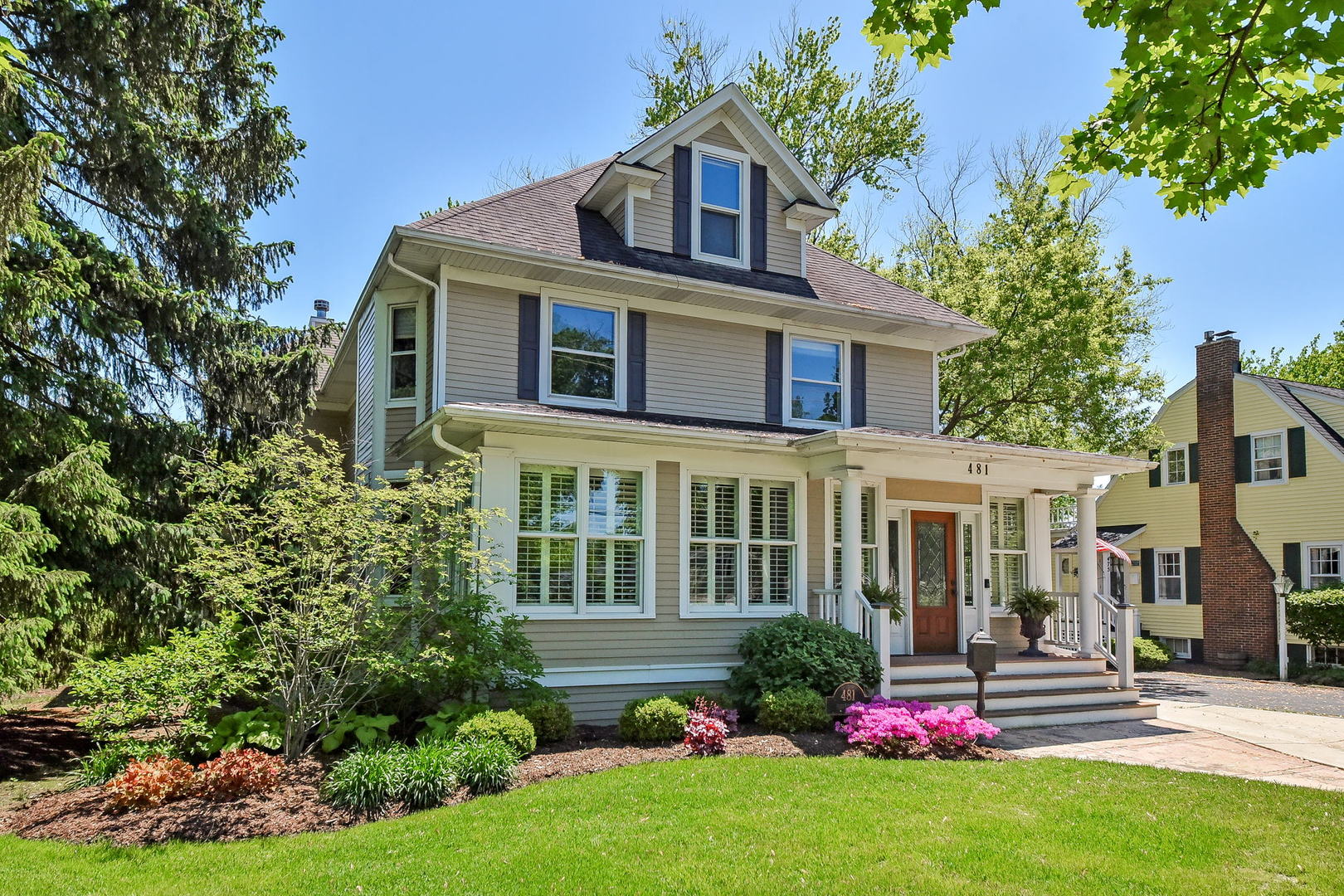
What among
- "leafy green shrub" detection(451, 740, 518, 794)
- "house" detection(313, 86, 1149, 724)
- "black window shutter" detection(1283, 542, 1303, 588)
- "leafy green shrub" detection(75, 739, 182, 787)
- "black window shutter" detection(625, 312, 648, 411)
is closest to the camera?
"leafy green shrub" detection(451, 740, 518, 794)

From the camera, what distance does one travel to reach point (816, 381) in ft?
43.9

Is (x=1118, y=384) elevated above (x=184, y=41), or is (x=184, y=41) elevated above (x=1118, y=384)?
(x=184, y=41)

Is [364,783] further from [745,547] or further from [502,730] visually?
[745,547]

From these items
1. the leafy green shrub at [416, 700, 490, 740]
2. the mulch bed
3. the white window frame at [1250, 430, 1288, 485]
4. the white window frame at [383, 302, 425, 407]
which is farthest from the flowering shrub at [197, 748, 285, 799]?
the white window frame at [1250, 430, 1288, 485]

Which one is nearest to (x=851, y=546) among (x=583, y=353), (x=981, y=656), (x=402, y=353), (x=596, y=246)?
(x=981, y=656)

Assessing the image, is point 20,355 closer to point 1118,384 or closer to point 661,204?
point 661,204

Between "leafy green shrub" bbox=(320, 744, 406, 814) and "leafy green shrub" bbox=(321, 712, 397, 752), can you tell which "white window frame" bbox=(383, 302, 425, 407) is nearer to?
"leafy green shrub" bbox=(321, 712, 397, 752)

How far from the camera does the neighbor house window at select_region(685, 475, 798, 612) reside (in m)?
11.5

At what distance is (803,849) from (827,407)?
8145 mm

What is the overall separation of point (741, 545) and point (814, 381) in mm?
3064

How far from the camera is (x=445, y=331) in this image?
36.2ft

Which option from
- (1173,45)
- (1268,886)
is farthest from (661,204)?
(1268,886)

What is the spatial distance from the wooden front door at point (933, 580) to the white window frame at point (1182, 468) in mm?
13261

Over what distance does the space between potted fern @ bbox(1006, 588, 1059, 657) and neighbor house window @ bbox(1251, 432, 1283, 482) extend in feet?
38.4
